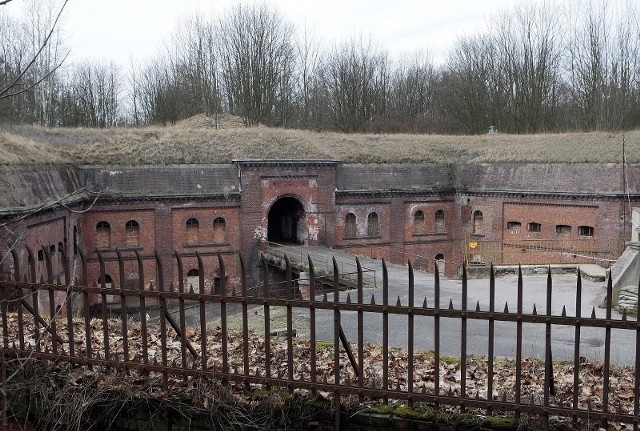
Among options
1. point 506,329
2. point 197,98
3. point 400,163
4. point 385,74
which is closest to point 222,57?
point 197,98

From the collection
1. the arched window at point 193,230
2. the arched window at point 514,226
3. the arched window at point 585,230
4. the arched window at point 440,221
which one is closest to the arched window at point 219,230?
the arched window at point 193,230

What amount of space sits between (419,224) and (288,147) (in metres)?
7.00

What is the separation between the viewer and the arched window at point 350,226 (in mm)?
26266

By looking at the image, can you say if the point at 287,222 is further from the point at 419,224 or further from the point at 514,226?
the point at 514,226

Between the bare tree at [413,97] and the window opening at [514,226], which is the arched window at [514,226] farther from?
the bare tree at [413,97]

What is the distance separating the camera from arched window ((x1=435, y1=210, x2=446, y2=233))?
2836 cm

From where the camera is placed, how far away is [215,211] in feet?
78.6

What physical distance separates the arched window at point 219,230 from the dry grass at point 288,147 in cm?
243

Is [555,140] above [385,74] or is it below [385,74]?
below

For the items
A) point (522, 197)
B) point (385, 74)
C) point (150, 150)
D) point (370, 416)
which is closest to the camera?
point (370, 416)

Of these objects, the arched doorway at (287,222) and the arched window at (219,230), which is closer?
the arched window at (219,230)

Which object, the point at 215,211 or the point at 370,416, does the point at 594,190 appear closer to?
the point at 215,211

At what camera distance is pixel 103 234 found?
22.6m

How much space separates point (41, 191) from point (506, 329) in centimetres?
1346
